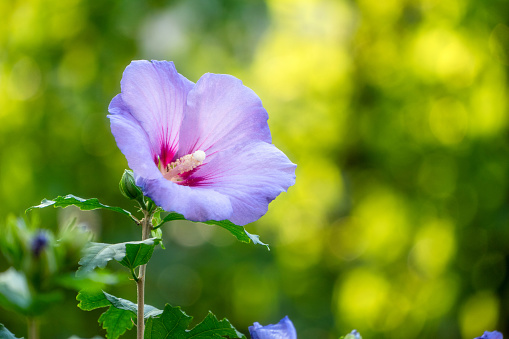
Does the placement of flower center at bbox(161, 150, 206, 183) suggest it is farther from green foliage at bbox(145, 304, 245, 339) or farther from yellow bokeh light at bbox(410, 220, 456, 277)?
yellow bokeh light at bbox(410, 220, 456, 277)

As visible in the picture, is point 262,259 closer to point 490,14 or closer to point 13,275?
point 490,14

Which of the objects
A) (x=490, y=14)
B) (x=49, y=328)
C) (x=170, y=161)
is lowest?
(x=49, y=328)

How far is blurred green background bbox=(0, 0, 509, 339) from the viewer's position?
372 centimetres

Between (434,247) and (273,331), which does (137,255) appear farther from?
(434,247)

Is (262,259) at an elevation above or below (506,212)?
below

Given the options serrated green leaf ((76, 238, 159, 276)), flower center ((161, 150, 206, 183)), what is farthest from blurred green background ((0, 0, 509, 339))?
serrated green leaf ((76, 238, 159, 276))

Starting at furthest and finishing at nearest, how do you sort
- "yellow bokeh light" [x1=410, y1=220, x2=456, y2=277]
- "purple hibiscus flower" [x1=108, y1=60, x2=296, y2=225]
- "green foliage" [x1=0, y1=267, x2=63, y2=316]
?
1. "yellow bokeh light" [x1=410, y1=220, x2=456, y2=277]
2. "purple hibiscus flower" [x1=108, y1=60, x2=296, y2=225]
3. "green foliage" [x1=0, y1=267, x2=63, y2=316]

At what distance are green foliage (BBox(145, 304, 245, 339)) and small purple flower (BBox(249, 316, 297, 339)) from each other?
0.04 meters

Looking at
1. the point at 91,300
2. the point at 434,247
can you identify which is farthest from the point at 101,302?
the point at 434,247

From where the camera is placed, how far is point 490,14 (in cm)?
373

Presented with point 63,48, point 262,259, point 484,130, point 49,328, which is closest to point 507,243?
point 484,130

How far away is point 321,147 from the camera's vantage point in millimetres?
4496

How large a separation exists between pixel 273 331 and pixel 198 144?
0.67 ft

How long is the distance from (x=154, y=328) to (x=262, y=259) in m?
3.98
